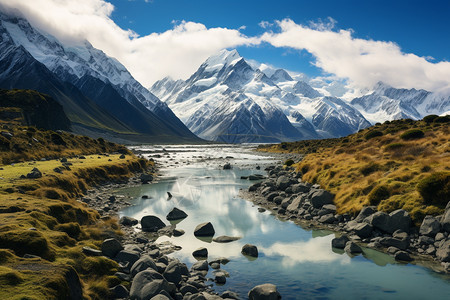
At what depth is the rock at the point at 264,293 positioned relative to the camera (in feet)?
53.8

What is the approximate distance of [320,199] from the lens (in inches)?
1423

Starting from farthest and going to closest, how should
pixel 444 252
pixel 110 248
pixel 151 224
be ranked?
1. pixel 151 224
2. pixel 444 252
3. pixel 110 248

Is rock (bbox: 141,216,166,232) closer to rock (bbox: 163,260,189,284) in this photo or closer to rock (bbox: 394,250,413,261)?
rock (bbox: 163,260,189,284)

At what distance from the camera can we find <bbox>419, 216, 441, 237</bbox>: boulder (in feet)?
78.2

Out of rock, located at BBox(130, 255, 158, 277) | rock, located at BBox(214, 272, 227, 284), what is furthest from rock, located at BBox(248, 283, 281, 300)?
rock, located at BBox(130, 255, 158, 277)

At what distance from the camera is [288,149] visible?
18875 cm

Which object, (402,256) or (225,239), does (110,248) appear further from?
(402,256)

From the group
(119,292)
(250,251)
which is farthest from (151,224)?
(119,292)

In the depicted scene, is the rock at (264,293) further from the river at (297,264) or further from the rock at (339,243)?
the rock at (339,243)

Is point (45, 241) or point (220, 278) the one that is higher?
point (45, 241)

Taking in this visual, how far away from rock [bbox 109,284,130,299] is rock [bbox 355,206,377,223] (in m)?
22.2

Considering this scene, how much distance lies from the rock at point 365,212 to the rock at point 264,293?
625 inches

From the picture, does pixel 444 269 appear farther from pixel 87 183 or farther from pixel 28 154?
pixel 28 154

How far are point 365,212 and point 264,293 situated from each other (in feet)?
57.0
